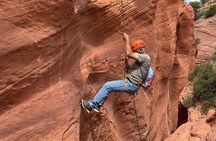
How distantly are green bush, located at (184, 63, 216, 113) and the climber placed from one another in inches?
311

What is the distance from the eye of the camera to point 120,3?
35.6 ft

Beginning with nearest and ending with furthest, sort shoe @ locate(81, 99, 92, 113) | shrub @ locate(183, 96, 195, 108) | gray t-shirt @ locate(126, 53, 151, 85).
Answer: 1. shoe @ locate(81, 99, 92, 113)
2. gray t-shirt @ locate(126, 53, 151, 85)
3. shrub @ locate(183, 96, 195, 108)

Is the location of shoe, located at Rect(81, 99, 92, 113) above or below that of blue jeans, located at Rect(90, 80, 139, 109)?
below

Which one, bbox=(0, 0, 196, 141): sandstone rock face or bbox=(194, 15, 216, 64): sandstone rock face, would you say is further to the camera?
bbox=(194, 15, 216, 64): sandstone rock face

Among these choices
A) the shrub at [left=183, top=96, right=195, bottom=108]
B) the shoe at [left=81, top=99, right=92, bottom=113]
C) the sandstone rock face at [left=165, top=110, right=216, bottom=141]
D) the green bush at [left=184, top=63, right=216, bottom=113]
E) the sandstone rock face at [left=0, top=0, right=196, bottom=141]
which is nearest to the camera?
the sandstone rock face at [left=0, top=0, right=196, bottom=141]

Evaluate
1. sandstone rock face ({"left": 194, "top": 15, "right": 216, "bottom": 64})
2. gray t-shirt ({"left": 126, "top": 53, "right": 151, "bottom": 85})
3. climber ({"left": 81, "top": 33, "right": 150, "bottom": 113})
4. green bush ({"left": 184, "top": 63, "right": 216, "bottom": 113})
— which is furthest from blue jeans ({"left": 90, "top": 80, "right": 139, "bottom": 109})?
sandstone rock face ({"left": 194, "top": 15, "right": 216, "bottom": 64})

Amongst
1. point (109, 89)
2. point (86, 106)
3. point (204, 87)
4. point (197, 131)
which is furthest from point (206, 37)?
point (86, 106)

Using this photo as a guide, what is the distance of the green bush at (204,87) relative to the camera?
17.6 meters

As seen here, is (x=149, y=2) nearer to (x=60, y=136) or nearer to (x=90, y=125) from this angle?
(x=90, y=125)

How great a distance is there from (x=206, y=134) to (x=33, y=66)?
6.65 metres

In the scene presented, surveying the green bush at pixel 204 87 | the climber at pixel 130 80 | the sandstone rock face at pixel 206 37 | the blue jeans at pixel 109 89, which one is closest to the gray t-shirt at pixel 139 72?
the climber at pixel 130 80

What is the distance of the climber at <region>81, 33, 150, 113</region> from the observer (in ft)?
31.0

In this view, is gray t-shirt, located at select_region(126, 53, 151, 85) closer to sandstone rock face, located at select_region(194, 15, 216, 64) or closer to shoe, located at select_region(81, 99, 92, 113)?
shoe, located at select_region(81, 99, 92, 113)

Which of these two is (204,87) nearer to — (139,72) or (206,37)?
(139,72)
